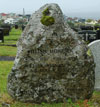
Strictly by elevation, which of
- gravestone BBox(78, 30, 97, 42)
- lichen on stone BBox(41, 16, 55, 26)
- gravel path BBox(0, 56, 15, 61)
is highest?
lichen on stone BBox(41, 16, 55, 26)

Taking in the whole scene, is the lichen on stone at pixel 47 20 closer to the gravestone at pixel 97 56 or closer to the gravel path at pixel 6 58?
the gravestone at pixel 97 56

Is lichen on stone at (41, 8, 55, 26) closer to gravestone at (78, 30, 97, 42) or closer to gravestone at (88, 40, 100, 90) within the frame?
gravestone at (88, 40, 100, 90)

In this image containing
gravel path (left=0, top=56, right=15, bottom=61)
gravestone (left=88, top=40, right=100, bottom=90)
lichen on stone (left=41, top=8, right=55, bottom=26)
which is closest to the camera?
lichen on stone (left=41, top=8, right=55, bottom=26)

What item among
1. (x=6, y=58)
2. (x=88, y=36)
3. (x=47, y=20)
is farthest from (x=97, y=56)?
(x=88, y=36)

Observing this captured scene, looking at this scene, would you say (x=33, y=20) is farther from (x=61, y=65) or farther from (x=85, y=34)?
(x=85, y=34)

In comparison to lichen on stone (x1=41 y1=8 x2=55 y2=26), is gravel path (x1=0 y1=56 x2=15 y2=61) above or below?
below

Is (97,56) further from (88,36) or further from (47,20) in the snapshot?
(88,36)

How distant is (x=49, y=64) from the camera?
231 inches

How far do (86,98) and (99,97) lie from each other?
768mm

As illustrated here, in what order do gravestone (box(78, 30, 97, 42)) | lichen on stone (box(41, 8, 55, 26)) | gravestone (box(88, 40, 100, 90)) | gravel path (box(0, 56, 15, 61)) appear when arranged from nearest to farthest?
1. lichen on stone (box(41, 8, 55, 26))
2. gravestone (box(88, 40, 100, 90))
3. gravel path (box(0, 56, 15, 61))
4. gravestone (box(78, 30, 97, 42))

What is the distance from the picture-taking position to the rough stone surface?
5.87 metres

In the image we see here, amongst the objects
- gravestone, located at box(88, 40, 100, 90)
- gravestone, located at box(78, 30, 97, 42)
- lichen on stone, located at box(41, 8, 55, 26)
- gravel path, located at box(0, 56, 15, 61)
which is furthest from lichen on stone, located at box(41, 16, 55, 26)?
gravestone, located at box(78, 30, 97, 42)

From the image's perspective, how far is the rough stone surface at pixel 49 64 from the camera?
5.87 metres

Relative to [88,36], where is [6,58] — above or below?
below
